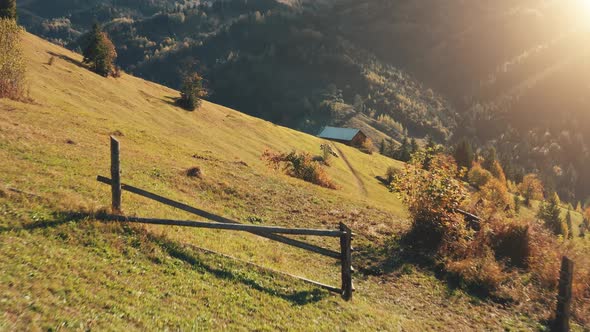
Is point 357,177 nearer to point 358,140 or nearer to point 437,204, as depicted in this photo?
point 437,204

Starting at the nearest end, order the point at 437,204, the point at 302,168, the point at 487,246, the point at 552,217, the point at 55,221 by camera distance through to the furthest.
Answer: the point at 55,221 < the point at 487,246 < the point at 437,204 < the point at 302,168 < the point at 552,217

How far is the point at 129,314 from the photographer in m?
9.48

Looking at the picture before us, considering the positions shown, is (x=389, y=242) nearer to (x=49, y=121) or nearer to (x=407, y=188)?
(x=407, y=188)

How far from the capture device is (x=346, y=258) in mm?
14367

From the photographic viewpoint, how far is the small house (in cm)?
13425

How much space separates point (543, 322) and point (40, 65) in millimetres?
73183

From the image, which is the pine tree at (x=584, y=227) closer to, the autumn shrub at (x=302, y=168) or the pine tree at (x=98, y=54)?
the autumn shrub at (x=302, y=168)

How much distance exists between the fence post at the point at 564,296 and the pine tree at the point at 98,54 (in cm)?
8055

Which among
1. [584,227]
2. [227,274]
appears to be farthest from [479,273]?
[584,227]

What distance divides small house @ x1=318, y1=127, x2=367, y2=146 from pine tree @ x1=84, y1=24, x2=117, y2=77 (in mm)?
82881

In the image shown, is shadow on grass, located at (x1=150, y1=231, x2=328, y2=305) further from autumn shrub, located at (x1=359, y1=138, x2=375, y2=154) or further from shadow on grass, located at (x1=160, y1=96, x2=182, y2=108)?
autumn shrub, located at (x1=359, y1=138, x2=375, y2=154)

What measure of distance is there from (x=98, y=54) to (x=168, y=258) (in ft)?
245

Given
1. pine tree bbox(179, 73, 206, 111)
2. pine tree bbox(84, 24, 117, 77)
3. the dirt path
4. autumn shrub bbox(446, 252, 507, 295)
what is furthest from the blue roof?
autumn shrub bbox(446, 252, 507, 295)

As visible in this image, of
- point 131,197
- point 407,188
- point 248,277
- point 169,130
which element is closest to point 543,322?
point 407,188
